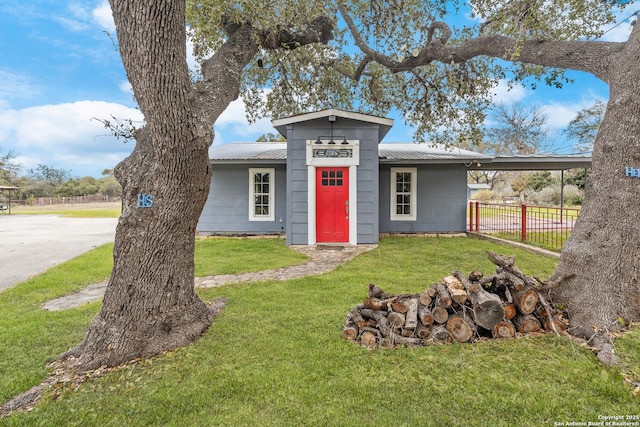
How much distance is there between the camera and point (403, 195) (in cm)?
995

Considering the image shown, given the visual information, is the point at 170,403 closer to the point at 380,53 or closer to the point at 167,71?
the point at 167,71

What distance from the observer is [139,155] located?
2896mm

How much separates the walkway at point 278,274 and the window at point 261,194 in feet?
8.21

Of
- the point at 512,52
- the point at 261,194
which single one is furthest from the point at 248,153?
the point at 512,52

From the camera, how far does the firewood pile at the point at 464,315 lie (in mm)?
2904

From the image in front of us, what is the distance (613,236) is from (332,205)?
235 inches

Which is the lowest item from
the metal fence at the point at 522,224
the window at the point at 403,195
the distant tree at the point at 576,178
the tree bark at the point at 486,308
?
the tree bark at the point at 486,308

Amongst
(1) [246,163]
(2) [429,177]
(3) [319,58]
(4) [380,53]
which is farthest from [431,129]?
(1) [246,163]

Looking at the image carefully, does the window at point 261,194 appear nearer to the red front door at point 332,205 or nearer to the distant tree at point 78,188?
the red front door at point 332,205

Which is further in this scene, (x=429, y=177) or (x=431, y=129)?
(x=429, y=177)

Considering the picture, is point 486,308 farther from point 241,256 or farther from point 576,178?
point 576,178

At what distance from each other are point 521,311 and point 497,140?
33.2 m

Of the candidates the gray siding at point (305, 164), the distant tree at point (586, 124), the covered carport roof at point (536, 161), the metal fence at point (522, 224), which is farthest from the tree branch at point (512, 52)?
the distant tree at point (586, 124)

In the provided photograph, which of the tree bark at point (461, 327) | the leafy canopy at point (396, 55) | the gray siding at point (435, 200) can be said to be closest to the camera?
the tree bark at point (461, 327)
